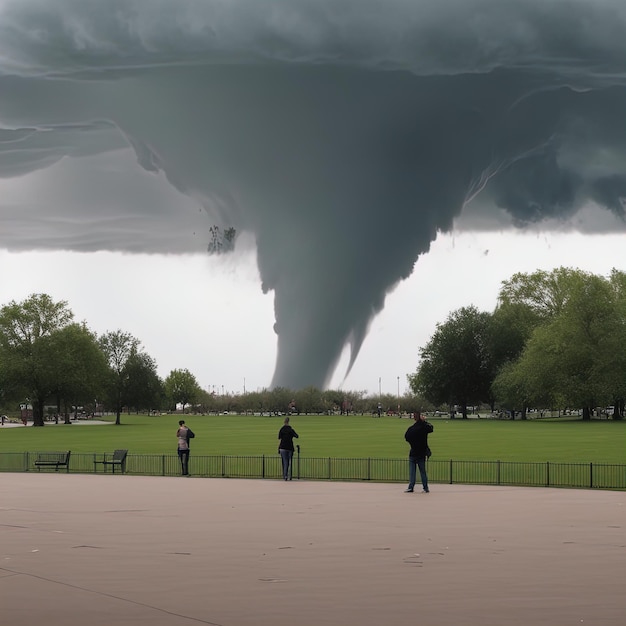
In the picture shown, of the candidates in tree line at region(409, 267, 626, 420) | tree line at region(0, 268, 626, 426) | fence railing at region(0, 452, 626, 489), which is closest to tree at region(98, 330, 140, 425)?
tree line at region(0, 268, 626, 426)

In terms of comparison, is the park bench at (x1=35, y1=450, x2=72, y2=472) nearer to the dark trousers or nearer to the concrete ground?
the dark trousers

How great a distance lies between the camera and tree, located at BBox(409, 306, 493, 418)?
189500 millimetres

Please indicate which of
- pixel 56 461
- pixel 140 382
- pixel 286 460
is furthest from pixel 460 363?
pixel 286 460

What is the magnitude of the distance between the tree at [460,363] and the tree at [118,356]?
52479 mm

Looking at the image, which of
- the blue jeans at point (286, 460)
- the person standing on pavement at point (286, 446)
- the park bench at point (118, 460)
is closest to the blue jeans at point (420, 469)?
the person standing on pavement at point (286, 446)

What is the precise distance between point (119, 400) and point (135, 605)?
169351 mm

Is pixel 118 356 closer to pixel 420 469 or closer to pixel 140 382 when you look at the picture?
pixel 140 382

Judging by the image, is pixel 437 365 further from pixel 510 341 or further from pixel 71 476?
pixel 71 476

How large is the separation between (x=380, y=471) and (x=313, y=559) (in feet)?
87.5

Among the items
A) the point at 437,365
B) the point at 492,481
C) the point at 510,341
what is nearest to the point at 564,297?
the point at 510,341

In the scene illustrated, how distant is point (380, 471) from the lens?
48.0 metres

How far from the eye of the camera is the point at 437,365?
19138cm

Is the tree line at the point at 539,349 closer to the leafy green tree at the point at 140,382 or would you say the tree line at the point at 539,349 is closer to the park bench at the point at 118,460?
the leafy green tree at the point at 140,382

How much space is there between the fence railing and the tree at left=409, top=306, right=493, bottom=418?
136m
